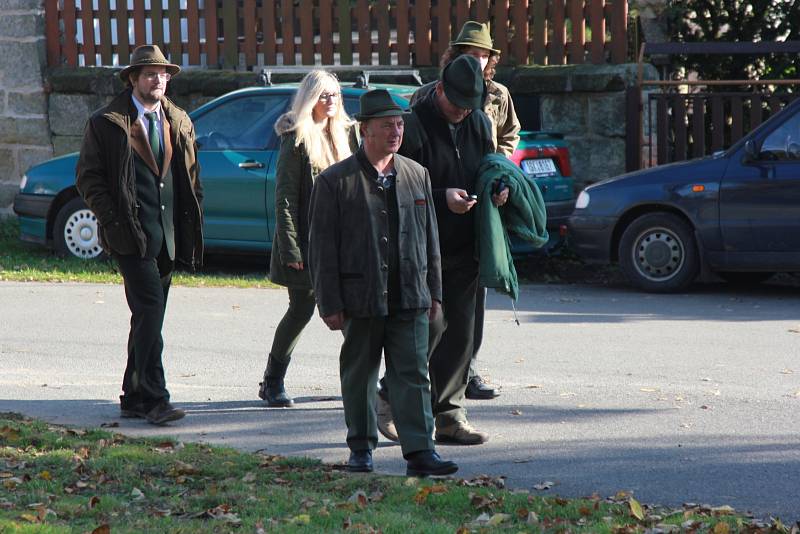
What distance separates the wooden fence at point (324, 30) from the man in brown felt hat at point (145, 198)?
8.24 m

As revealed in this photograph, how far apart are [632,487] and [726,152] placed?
6.48 meters

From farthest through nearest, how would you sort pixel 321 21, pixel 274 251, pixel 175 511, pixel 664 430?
pixel 321 21 < pixel 274 251 < pixel 664 430 < pixel 175 511

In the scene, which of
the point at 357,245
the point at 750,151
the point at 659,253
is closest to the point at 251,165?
the point at 659,253

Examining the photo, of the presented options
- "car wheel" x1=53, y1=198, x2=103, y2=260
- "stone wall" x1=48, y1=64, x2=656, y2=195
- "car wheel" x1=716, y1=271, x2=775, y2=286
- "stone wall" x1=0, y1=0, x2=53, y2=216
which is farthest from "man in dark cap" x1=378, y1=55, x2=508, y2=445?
"stone wall" x1=0, y1=0, x2=53, y2=216

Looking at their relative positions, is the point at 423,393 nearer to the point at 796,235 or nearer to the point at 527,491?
the point at 527,491

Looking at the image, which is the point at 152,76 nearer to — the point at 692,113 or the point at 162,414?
the point at 162,414

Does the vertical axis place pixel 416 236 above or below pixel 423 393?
above

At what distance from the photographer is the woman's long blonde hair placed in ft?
23.8

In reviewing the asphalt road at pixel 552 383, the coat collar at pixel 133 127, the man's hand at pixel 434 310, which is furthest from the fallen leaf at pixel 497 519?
the coat collar at pixel 133 127

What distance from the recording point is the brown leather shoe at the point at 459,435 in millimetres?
6758

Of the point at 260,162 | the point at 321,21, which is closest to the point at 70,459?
the point at 260,162

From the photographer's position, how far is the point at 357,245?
5965mm

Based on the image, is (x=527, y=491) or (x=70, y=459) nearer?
(x=527, y=491)

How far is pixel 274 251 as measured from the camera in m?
7.50
